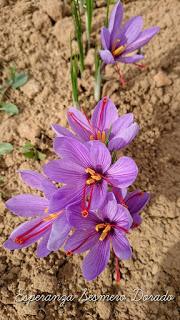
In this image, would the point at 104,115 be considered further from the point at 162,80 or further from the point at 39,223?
the point at 162,80

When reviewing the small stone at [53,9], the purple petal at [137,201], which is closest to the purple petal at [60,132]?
the purple petal at [137,201]

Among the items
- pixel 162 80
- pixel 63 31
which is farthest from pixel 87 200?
pixel 63 31

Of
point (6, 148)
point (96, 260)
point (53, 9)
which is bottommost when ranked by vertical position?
point (96, 260)

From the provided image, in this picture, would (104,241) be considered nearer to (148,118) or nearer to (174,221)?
(174,221)

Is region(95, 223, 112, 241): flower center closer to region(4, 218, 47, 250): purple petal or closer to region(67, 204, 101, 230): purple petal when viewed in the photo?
region(67, 204, 101, 230): purple petal

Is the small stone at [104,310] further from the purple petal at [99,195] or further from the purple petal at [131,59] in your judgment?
the purple petal at [131,59]

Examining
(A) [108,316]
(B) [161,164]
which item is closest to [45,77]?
(B) [161,164]
